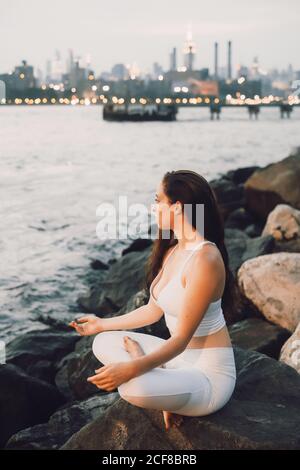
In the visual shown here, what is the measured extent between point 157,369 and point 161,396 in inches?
4.9

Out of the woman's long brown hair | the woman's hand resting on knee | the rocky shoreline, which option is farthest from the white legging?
the woman's long brown hair

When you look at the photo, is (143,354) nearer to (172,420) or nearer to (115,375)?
(115,375)

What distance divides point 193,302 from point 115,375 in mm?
490

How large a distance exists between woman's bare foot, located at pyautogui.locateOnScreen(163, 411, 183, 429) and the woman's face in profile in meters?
0.94

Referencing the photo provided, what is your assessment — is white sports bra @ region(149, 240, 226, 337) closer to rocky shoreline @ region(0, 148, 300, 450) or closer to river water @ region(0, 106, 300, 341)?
rocky shoreline @ region(0, 148, 300, 450)

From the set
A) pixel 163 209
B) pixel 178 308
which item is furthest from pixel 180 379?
pixel 163 209

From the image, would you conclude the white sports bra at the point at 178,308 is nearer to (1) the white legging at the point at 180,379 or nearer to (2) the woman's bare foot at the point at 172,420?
(1) the white legging at the point at 180,379

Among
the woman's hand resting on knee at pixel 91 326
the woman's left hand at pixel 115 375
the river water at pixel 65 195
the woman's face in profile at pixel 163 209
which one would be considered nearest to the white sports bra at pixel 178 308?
the woman's face in profile at pixel 163 209

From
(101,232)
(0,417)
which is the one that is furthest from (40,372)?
(101,232)

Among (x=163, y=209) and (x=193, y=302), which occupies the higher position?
(x=163, y=209)

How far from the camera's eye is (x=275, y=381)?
350 cm

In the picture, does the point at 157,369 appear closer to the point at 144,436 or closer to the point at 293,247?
the point at 144,436

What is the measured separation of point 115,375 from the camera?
2.84 metres

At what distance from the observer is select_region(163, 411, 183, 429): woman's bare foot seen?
3070 millimetres
